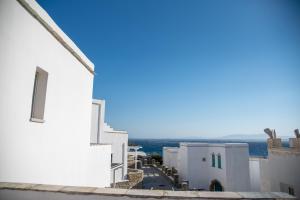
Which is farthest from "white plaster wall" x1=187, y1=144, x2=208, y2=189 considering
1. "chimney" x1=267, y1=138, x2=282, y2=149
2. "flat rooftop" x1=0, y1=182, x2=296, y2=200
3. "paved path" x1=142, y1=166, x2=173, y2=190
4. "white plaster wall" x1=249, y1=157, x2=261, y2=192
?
"flat rooftop" x1=0, y1=182, x2=296, y2=200

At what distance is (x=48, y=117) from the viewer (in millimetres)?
6258

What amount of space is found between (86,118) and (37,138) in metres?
3.52

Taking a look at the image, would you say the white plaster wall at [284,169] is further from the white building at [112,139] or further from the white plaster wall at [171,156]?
the white plaster wall at [171,156]

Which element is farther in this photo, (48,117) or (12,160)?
(48,117)

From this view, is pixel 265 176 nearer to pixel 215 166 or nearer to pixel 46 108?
pixel 215 166

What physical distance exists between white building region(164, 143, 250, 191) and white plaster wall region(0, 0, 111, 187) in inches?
617

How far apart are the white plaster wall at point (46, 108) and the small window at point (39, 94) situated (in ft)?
0.53

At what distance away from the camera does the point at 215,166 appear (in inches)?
890

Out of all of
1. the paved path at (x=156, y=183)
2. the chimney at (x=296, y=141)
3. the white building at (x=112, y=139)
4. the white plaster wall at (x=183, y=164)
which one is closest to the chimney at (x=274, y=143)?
the chimney at (x=296, y=141)

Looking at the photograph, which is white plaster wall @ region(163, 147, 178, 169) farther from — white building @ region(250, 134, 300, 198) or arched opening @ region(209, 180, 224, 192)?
white building @ region(250, 134, 300, 198)

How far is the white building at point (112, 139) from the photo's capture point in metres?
17.7

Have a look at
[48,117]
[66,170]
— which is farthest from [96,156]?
[48,117]

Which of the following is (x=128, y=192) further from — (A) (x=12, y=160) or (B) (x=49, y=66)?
(B) (x=49, y=66)

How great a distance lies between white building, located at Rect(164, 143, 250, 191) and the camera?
67.6 feet
